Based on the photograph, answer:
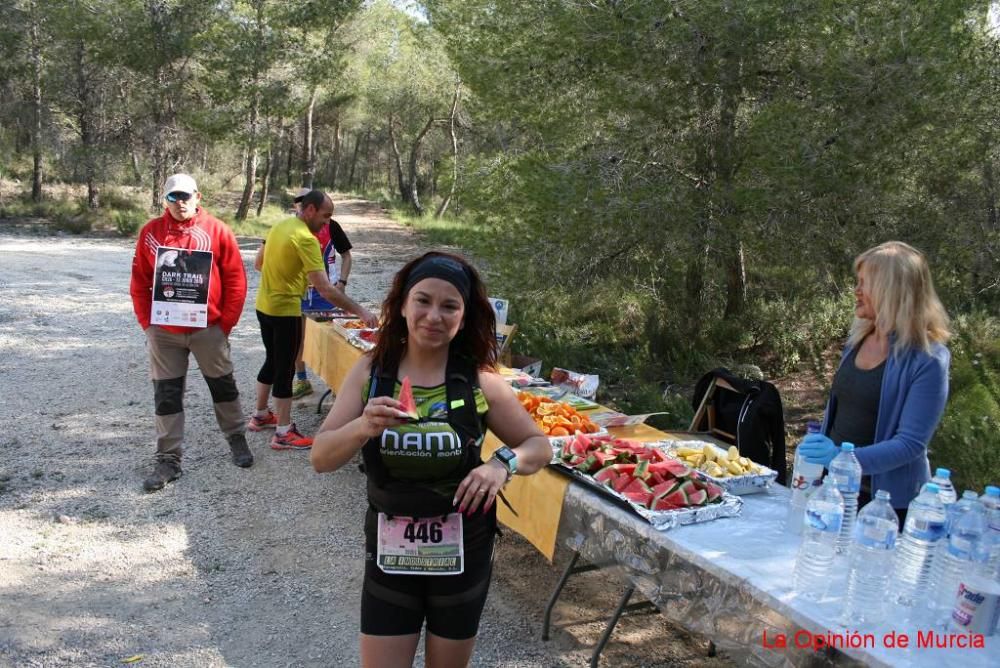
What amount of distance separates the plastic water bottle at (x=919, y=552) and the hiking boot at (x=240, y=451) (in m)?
4.73

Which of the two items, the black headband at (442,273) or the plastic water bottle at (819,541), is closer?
Result: the black headband at (442,273)

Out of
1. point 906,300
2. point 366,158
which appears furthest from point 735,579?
point 366,158

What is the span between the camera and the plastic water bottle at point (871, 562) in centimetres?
225

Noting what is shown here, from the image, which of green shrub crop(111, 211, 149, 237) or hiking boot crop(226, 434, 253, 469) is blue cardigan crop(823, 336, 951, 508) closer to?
hiking boot crop(226, 434, 253, 469)

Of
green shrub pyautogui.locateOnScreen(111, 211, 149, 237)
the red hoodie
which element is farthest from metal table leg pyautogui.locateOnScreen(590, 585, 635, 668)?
green shrub pyautogui.locateOnScreen(111, 211, 149, 237)

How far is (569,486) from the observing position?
3.61 m

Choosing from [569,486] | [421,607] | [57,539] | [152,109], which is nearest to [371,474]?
[421,607]

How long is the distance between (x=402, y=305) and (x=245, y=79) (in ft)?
71.1

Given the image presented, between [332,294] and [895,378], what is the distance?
399 cm

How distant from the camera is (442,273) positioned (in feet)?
7.64

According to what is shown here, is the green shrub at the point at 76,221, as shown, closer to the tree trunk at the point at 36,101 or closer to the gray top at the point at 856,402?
the tree trunk at the point at 36,101

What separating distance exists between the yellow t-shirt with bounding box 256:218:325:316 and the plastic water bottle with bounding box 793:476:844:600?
424 cm

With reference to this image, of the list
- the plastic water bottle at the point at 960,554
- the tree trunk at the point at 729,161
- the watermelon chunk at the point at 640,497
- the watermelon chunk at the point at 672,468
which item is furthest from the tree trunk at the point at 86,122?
the plastic water bottle at the point at 960,554

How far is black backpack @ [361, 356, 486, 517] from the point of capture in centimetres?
226
